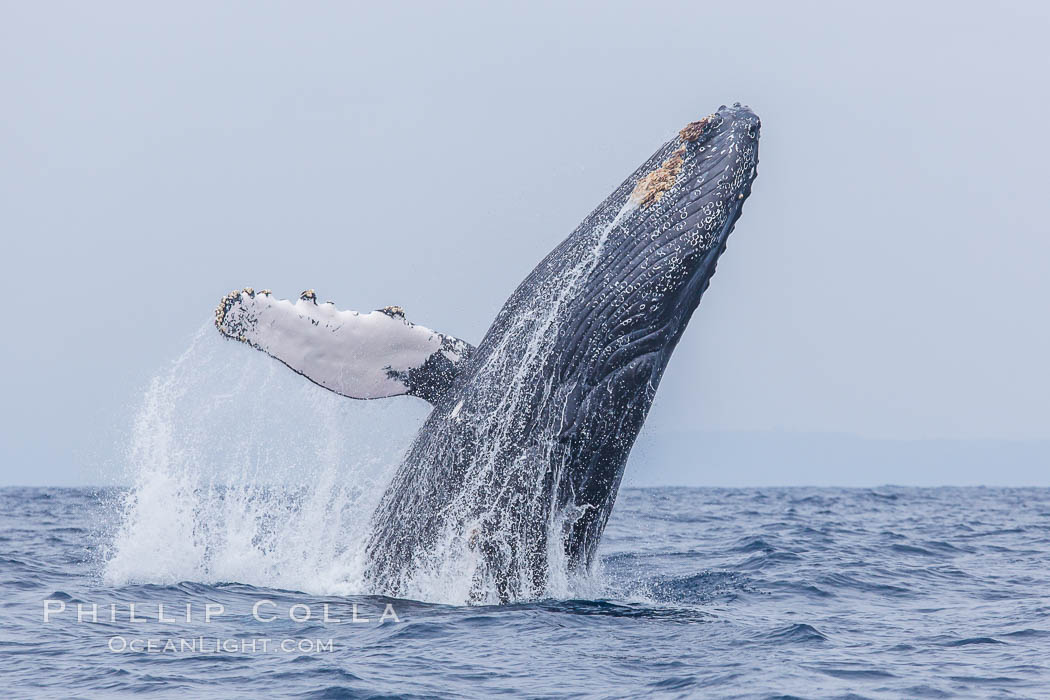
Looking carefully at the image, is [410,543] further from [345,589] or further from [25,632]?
[25,632]

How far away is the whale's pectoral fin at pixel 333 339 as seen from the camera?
856 cm

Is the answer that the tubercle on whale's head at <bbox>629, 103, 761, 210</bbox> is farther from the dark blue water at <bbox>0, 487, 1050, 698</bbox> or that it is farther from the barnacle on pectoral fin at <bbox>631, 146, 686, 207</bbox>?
the dark blue water at <bbox>0, 487, 1050, 698</bbox>

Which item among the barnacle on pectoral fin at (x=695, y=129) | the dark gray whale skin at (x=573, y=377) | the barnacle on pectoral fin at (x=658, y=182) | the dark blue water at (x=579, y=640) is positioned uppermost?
the barnacle on pectoral fin at (x=695, y=129)

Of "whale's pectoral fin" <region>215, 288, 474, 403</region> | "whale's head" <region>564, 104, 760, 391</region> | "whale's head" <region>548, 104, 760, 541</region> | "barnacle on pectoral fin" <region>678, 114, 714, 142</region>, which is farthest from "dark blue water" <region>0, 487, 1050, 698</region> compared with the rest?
"barnacle on pectoral fin" <region>678, 114, 714, 142</region>

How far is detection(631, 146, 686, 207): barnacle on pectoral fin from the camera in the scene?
8320 millimetres

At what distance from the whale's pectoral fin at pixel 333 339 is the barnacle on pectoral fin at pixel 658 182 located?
1.85 m

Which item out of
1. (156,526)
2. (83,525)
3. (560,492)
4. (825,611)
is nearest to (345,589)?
(560,492)

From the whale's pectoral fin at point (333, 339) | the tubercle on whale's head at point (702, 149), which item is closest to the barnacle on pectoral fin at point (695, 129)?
the tubercle on whale's head at point (702, 149)

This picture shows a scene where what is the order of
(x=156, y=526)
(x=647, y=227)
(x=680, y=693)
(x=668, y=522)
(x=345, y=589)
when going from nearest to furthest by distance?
(x=680, y=693) → (x=647, y=227) → (x=345, y=589) → (x=156, y=526) → (x=668, y=522)

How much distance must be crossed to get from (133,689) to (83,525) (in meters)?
16.1

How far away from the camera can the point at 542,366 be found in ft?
27.5

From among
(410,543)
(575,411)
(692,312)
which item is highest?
(692,312)

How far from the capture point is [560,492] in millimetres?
8469

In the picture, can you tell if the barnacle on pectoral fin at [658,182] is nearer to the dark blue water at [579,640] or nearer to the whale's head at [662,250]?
the whale's head at [662,250]
